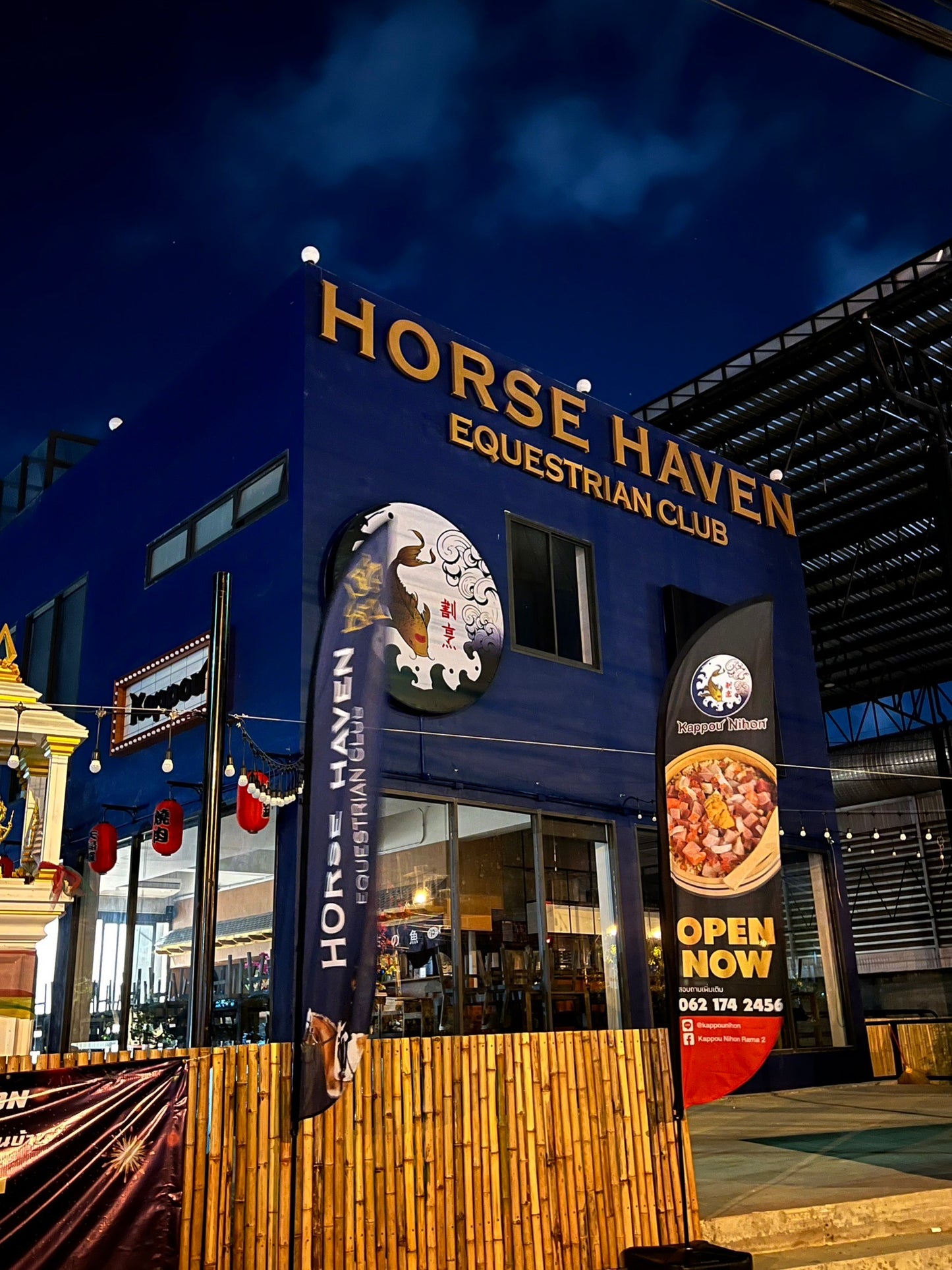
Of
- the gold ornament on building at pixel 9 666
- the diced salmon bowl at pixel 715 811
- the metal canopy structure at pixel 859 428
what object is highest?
the metal canopy structure at pixel 859 428

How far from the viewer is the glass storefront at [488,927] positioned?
10.6 m

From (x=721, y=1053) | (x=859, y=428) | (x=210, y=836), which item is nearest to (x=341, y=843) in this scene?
(x=210, y=836)

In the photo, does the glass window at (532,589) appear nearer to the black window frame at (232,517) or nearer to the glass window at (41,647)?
the black window frame at (232,517)

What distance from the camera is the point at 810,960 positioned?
1478cm

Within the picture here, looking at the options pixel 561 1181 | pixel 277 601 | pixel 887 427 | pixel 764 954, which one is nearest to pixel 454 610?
pixel 277 601

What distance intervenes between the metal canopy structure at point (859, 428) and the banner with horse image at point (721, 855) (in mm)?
11132

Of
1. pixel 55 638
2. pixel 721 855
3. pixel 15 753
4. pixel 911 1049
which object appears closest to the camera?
pixel 721 855

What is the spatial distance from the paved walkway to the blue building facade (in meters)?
0.96

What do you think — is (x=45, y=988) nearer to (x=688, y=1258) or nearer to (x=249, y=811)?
(x=249, y=811)

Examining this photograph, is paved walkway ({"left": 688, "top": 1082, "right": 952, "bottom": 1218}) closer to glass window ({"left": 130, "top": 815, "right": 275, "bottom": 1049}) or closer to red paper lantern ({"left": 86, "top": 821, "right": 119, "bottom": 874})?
glass window ({"left": 130, "top": 815, "right": 275, "bottom": 1049})

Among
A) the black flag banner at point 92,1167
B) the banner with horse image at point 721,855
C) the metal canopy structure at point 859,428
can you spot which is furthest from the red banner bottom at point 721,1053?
the metal canopy structure at point 859,428

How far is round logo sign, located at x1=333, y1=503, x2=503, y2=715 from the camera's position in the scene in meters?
11.0

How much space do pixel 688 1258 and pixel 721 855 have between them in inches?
90.4

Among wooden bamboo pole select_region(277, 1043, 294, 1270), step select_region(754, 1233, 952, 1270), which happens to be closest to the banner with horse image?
step select_region(754, 1233, 952, 1270)
